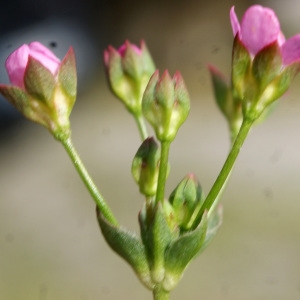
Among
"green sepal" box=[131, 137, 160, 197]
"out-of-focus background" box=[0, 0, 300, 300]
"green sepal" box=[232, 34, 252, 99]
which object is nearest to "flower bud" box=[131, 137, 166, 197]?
"green sepal" box=[131, 137, 160, 197]

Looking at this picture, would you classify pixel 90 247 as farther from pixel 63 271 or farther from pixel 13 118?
pixel 13 118

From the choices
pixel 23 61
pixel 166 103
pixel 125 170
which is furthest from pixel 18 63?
pixel 125 170

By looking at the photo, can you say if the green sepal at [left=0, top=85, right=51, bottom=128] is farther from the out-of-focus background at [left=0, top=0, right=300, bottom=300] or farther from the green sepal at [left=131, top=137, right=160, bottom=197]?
the out-of-focus background at [left=0, top=0, right=300, bottom=300]

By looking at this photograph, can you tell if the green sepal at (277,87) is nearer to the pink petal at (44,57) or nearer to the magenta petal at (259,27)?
the magenta petal at (259,27)

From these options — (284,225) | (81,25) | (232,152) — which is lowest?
(284,225)

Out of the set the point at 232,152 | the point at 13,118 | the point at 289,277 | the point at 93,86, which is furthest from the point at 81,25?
the point at 232,152

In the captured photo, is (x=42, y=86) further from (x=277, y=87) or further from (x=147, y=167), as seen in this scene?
(x=277, y=87)
